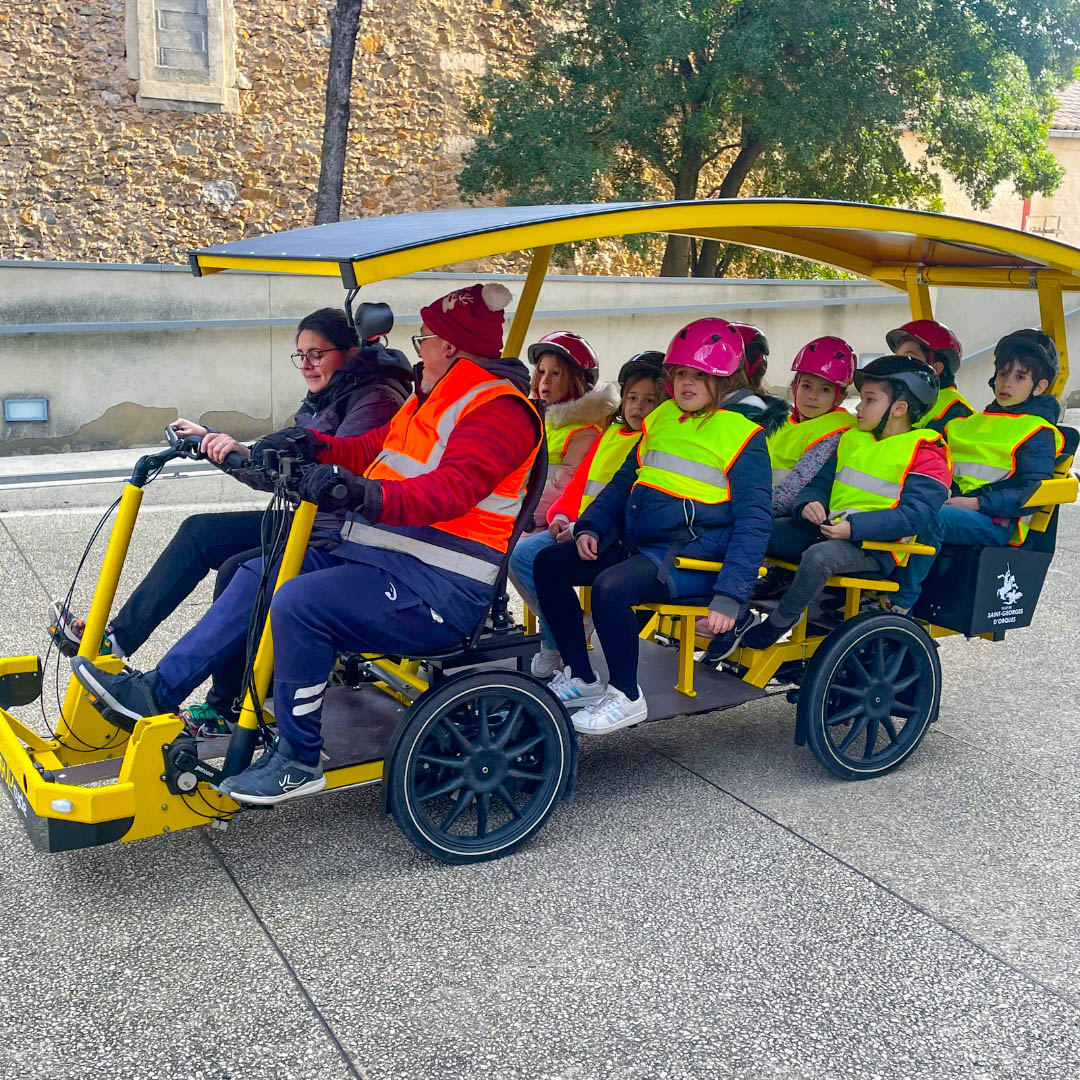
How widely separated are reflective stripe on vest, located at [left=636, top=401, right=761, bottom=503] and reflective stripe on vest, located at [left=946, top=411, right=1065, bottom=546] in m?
1.10

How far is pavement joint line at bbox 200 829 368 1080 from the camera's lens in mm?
2746

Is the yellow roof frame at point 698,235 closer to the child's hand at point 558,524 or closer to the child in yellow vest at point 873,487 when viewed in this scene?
the child in yellow vest at point 873,487

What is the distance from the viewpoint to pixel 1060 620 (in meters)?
6.63

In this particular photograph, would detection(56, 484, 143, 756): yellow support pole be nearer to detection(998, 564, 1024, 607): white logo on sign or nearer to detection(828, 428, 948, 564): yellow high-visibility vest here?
detection(828, 428, 948, 564): yellow high-visibility vest

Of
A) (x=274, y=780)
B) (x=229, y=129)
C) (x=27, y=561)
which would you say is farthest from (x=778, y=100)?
(x=274, y=780)

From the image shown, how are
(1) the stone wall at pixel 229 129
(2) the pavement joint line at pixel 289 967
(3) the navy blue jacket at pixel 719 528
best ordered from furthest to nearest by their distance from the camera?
(1) the stone wall at pixel 229 129
(3) the navy blue jacket at pixel 719 528
(2) the pavement joint line at pixel 289 967

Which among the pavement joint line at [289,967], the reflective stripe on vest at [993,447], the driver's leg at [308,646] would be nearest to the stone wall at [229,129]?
the reflective stripe on vest at [993,447]

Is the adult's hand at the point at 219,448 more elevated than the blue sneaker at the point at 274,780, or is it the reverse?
the adult's hand at the point at 219,448

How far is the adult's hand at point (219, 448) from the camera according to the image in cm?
338

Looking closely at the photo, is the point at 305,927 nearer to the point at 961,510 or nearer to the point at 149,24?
the point at 961,510

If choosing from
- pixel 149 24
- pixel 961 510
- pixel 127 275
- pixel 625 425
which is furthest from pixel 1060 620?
pixel 149 24

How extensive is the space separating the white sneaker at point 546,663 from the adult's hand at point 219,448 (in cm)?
137

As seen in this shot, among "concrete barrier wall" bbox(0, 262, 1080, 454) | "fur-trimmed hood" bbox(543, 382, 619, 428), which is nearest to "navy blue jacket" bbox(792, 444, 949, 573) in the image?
"fur-trimmed hood" bbox(543, 382, 619, 428)

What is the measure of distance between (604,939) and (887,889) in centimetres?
91
